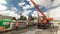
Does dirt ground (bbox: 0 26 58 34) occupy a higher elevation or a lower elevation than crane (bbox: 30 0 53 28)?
lower

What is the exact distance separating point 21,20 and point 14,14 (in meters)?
0.15

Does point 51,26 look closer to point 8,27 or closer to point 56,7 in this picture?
point 56,7

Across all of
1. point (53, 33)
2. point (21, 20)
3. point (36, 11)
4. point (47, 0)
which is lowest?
point (53, 33)

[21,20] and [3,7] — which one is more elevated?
[3,7]

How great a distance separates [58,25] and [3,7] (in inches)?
38.8

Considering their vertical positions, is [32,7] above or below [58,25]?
above

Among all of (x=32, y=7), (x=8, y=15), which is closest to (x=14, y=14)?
(x=8, y=15)

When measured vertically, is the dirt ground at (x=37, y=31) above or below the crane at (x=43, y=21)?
below

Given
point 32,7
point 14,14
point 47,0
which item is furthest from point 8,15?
point 47,0

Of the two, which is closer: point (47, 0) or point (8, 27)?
point (8, 27)

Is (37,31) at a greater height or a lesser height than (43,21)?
lesser

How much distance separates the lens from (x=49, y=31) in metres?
2.39

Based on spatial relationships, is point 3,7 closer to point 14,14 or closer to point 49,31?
point 14,14

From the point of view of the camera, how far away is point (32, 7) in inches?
93.4
